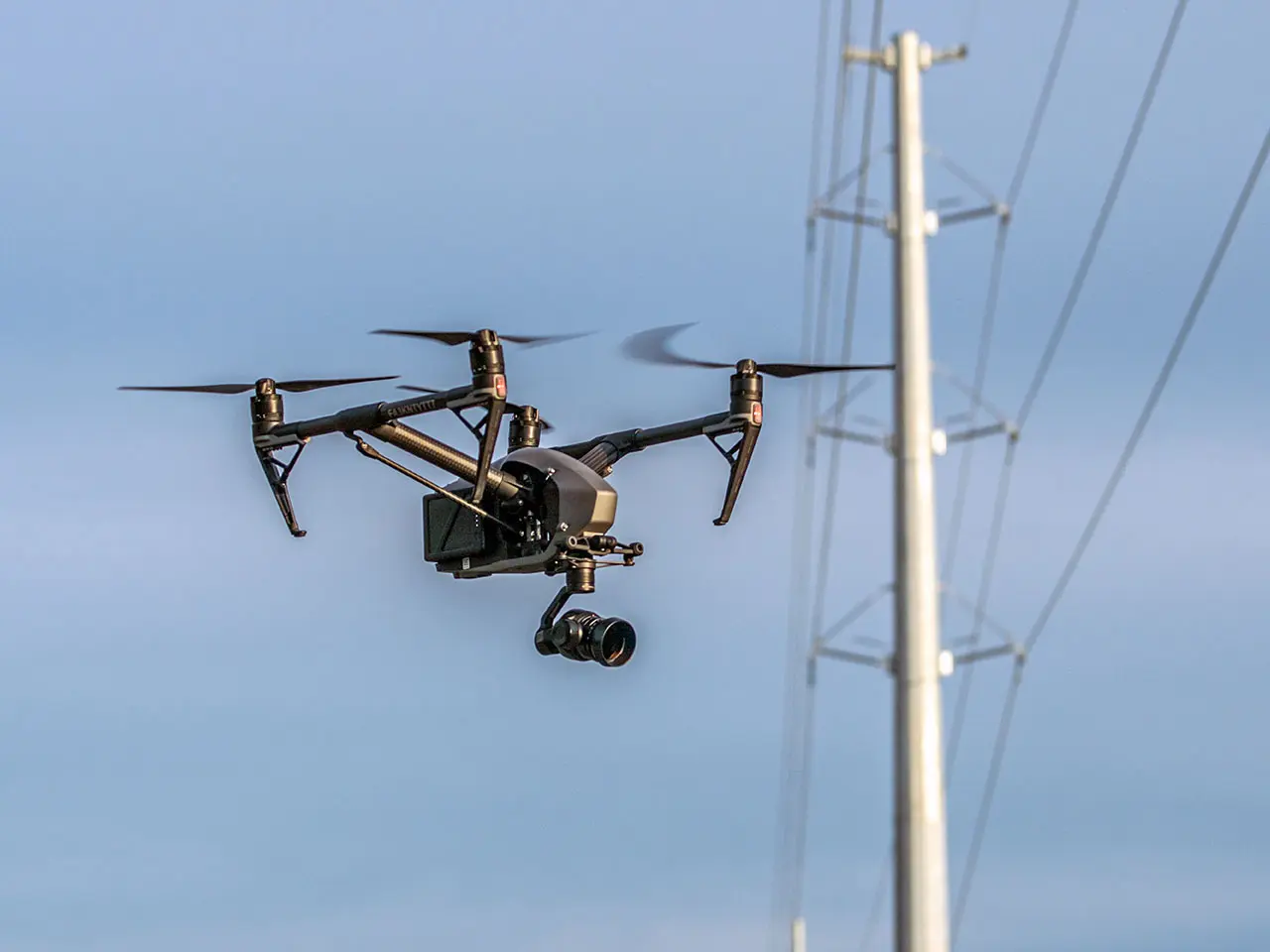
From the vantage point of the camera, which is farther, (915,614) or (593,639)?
(593,639)

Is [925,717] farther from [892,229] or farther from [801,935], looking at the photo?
[892,229]

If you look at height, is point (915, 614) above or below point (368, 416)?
below

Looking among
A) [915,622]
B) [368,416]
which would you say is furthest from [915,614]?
[368,416]

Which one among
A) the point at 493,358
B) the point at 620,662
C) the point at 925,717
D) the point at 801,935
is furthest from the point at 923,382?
the point at 620,662

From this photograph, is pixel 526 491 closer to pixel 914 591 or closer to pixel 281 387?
pixel 281 387

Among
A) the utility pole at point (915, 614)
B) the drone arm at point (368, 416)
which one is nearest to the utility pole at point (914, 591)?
the utility pole at point (915, 614)

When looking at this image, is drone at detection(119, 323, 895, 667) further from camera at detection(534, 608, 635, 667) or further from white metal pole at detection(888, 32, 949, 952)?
→ white metal pole at detection(888, 32, 949, 952)
